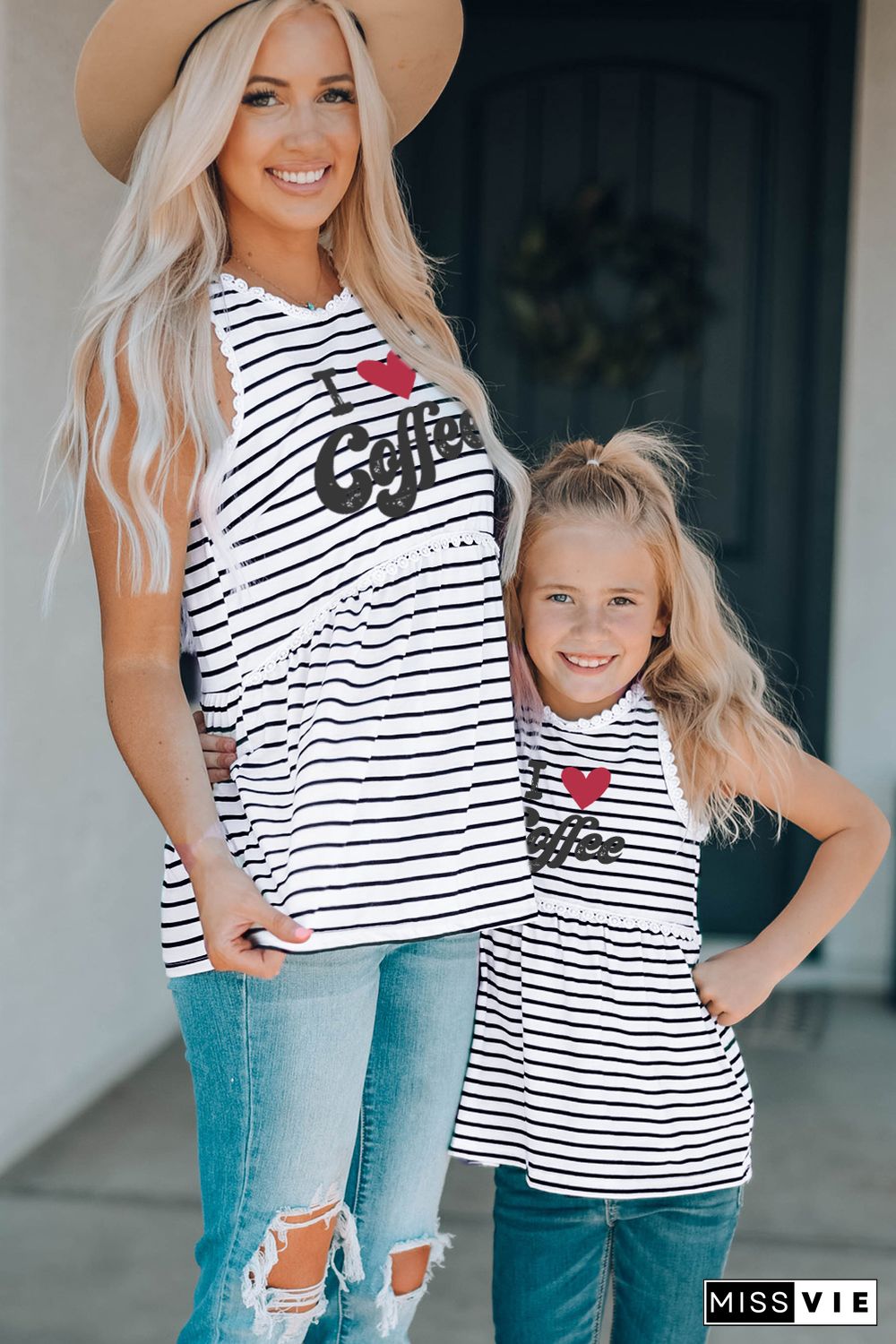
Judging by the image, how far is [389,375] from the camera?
1.49 m

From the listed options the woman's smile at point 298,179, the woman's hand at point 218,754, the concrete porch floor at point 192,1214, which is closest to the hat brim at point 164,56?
the woman's smile at point 298,179

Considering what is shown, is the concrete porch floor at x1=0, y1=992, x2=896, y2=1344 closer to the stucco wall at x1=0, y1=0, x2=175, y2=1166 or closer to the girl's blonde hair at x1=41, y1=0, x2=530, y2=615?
the stucco wall at x1=0, y1=0, x2=175, y2=1166

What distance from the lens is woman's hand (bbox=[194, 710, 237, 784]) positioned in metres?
1.41

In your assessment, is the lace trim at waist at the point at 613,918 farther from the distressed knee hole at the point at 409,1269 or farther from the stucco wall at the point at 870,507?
the stucco wall at the point at 870,507

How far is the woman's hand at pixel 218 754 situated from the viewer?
1.41 metres

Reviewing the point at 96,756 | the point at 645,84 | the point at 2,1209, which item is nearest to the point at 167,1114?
the point at 2,1209

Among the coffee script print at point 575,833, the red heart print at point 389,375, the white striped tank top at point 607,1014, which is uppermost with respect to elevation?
the red heart print at point 389,375

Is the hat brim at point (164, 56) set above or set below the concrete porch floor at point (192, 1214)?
above

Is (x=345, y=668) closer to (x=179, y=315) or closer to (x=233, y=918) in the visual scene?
(x=233, y=918)

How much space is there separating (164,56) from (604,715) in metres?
0.83

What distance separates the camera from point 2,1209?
2613mm

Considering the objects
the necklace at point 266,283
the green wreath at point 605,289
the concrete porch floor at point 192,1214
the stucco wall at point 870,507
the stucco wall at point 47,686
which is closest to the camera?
the necklace at point 266,283

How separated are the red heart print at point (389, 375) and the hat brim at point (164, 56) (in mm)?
368

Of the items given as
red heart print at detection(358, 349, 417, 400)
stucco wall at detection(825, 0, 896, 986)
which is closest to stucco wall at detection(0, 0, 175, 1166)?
red heart print at detection(358, 349, 417, 400)
